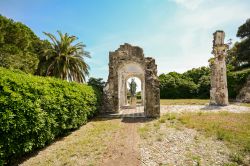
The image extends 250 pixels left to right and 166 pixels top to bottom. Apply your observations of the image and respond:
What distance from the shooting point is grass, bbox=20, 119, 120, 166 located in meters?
6.13

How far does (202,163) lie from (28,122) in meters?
5.03

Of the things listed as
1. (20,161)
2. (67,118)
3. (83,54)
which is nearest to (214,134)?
(67,118)

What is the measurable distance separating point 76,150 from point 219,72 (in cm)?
1637

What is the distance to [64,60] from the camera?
2223 cm

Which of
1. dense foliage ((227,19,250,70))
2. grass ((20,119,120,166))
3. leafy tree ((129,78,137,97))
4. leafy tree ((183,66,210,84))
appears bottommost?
grass ((20,119,120,166))

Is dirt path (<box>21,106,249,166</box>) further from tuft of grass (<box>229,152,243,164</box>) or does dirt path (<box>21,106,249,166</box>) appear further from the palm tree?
the palm tree

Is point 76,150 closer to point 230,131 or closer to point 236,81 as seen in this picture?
point 230,131

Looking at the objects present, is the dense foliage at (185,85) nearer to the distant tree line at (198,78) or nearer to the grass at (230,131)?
the distant tree line at (198,78)

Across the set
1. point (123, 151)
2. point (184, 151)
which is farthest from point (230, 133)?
point (123, 151)

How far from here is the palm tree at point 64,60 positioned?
21750 millimetres

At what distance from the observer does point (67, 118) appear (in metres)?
9.23

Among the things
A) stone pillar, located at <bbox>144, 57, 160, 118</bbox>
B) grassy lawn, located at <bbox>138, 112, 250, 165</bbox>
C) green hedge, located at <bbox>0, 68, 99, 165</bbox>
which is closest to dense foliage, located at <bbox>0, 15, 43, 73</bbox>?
stone pillar, located at <bbox>144, 57, 160, 118</bbox>

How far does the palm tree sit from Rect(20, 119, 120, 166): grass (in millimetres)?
13498

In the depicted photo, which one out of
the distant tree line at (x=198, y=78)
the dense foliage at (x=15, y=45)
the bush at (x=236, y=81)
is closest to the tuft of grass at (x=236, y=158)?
the dense foliage at (x=15, y=45)
